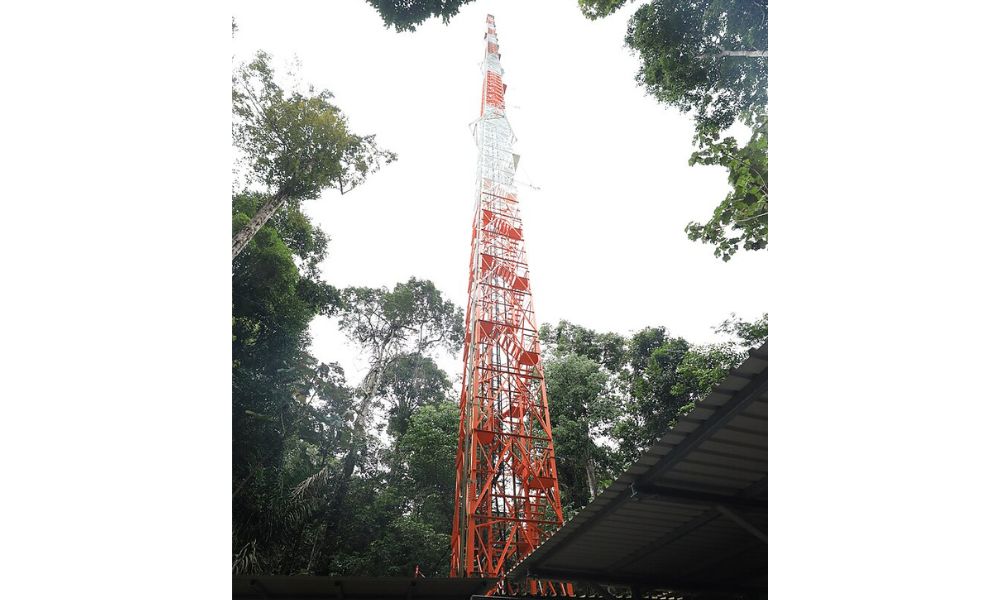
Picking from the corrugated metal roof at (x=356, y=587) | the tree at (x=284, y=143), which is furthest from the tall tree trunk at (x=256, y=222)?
the corrugated metal roof at (x=356, y=587)

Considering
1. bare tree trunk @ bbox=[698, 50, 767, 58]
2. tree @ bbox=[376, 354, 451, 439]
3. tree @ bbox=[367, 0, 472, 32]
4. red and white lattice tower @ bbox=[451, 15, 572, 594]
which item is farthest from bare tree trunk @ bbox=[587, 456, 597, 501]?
tree @ bbox=[367, 0, 472, 32]

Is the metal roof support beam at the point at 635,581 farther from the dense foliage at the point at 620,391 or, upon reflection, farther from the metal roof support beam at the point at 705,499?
the dense foliage at the point at 620,391

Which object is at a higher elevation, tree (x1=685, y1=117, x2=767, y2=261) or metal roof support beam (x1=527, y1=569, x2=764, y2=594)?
tree (x1=685, y1=117, x2=767, y2=261)

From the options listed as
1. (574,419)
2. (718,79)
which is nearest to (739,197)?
(718,79)

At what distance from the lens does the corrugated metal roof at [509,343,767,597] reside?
166 centimetres

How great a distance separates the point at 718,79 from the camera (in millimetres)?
4426

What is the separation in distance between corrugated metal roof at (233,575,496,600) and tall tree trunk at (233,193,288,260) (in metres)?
2.88

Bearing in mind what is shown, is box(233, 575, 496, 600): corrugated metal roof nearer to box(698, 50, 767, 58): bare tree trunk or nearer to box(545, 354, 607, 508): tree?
box(698, 50, 767, 58): bare tree trunk

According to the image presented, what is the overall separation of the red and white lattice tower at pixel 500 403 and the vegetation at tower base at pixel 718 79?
415cm

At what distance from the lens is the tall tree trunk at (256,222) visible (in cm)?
548

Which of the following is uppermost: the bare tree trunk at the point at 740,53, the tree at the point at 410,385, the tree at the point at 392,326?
the bare tree trunk at the point at 740,53

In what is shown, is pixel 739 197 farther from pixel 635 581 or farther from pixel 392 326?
pixel 392 326
